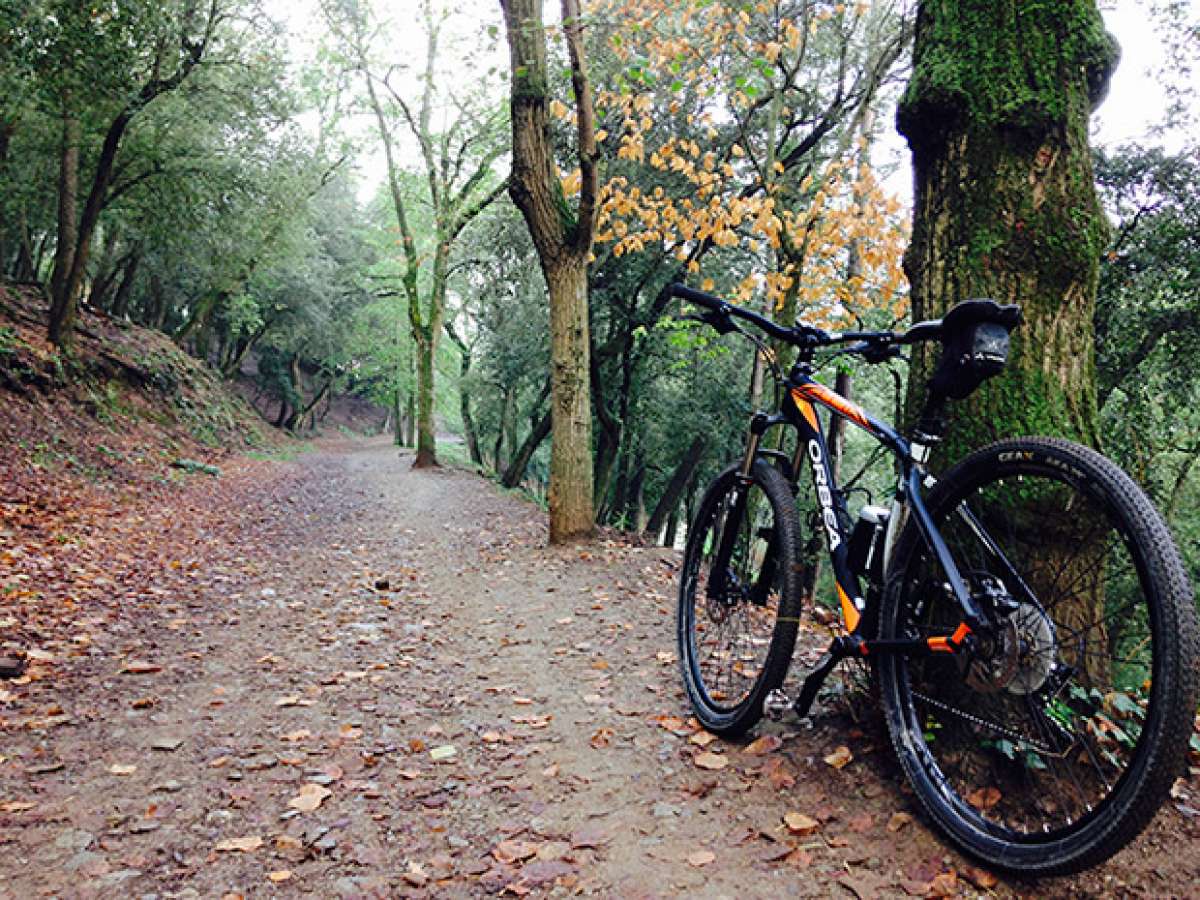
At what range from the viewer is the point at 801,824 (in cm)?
237

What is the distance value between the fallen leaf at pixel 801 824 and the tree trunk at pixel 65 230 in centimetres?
1482

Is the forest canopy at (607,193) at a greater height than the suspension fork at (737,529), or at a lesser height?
greater

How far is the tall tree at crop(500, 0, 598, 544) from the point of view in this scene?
7547 mm

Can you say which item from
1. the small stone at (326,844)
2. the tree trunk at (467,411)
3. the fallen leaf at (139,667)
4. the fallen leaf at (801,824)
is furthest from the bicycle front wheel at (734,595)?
the tree trunk at (467,411)

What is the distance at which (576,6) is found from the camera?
23.9ft

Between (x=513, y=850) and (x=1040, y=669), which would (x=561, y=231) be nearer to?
(x=513, y=850)

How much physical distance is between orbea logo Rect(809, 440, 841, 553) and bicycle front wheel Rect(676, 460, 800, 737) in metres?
0.12

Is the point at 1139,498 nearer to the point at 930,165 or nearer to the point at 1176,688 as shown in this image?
the point at 1176,688

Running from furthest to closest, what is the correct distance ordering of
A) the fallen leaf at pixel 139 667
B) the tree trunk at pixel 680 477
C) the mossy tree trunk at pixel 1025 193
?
the tree trunk at pixel 680 477 < the fallen leaf at pixel 139 667 < the mossy tree trunk at pixel 1025 193

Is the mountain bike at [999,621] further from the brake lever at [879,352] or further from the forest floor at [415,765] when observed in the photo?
the forest floor at [415,765]

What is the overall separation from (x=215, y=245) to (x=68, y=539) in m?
13.6

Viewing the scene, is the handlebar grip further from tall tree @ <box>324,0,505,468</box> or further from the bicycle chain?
tall tree @ <box>324,0,505,468</box>

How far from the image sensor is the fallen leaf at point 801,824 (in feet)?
7.71

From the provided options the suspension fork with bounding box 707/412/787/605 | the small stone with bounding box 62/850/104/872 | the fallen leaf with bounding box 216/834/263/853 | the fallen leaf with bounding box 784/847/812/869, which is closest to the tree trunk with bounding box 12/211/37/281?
the small stone with bounding box 62/850/104/872
